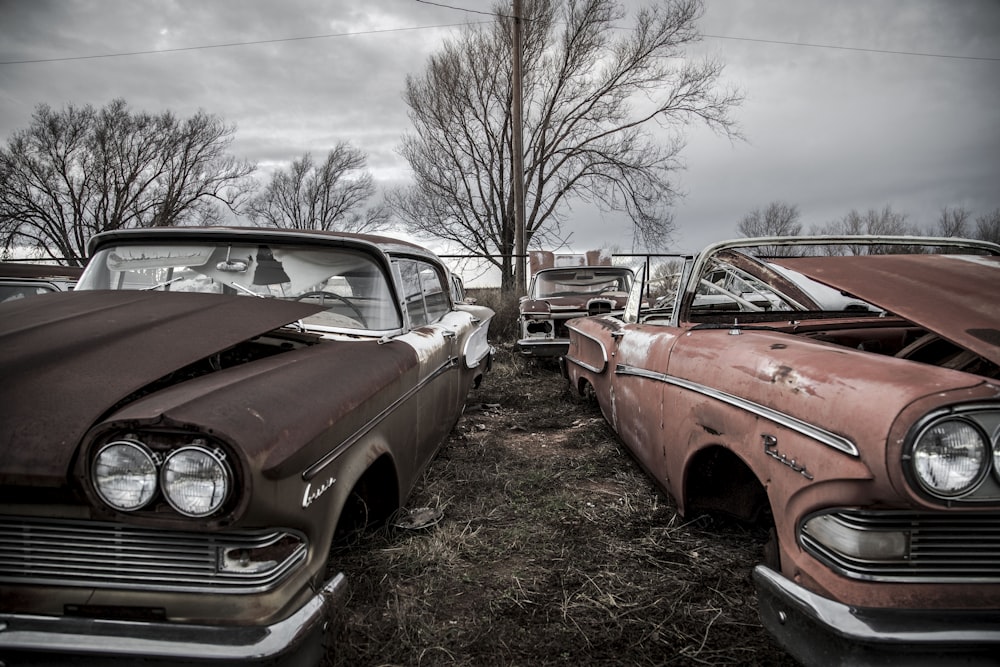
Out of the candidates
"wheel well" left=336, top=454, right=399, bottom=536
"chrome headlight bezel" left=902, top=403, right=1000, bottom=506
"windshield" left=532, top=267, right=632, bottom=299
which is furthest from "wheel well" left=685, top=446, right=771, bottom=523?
"windshield" left=532, top=267, right=632, bottom=299

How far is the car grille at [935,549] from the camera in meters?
1.39

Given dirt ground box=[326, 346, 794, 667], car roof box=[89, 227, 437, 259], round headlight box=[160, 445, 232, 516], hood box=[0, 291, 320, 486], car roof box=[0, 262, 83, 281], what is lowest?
dirt ground box=[326, 346, 794, 667]

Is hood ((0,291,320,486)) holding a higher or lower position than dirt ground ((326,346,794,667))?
higher

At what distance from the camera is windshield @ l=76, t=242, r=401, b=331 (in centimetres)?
264

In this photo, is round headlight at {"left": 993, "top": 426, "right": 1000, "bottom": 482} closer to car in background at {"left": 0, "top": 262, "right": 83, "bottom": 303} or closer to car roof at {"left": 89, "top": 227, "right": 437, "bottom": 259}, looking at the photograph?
car roof at {"left": 89, "top": 227, "right": 437, "bottom": 259}

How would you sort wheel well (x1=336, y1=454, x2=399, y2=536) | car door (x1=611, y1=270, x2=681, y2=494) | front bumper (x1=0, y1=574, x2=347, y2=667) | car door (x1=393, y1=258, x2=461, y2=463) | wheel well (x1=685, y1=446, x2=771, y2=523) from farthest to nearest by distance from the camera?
car door (x1=393, y1=258, x2=461, y2=463) < car door (x1=611, y1=270, x2=681, y2=494) < wheel well (x1=336, y1=454, x2=399, y2=536) < wheel well (x1=685, y1=446, x2=771, y2=523) < front bumper (x1=0, y1=574, x2=347, y2=667)

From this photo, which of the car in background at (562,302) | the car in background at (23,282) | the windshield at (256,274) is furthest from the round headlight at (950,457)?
the car in background at (562,302)

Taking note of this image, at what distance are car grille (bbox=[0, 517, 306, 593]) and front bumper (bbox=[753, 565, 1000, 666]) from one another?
1356 mm

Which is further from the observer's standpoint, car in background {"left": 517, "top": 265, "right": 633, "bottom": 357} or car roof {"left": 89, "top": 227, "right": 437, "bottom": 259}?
car in background {"left": 517, "top": 265, "right": 633, "bottom": 357}

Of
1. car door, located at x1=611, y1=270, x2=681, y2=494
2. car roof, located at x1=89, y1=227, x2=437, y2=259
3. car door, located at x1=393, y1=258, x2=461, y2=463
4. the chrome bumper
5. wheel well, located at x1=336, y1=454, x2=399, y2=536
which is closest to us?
wheel well, located at x1=336, y1=454, x2=399, y2=536

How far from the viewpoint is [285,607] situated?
141cm

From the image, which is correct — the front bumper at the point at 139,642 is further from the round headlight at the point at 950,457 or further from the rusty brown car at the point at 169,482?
the round headlight at the point at 950,457

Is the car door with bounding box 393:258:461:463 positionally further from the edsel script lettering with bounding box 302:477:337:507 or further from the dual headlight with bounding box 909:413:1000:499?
the dual headlight with bounding box 909:413:1000:499

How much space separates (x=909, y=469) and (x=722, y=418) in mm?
734
